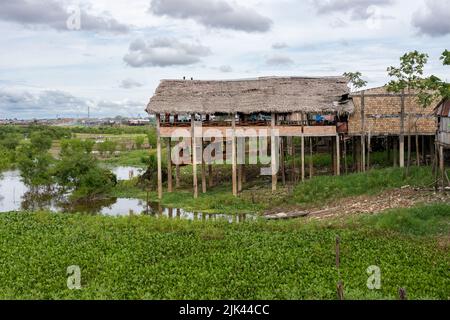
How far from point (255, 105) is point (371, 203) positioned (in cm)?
780

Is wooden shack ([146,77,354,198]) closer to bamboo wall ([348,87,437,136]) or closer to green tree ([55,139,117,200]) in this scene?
bamboo wall ([348,87,437,136])

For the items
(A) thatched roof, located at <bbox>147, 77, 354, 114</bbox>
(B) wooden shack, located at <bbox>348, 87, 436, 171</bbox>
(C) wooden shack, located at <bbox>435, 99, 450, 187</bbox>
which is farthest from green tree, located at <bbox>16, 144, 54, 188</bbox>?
(C) wooden shack, located at <bbox>435, 99, 450, 187</bbox>

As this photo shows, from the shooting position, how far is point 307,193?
2283 cm

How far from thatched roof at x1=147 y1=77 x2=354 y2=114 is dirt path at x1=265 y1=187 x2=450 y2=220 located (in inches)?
209

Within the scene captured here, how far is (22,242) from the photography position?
16.5 m

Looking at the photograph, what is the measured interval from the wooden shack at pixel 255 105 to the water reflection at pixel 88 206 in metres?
1.79

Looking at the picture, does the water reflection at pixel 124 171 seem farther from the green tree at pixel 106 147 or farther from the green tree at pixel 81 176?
the green tree at pixel 81 176

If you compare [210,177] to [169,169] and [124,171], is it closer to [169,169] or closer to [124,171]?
[169,169]

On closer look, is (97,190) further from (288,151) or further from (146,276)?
(146,276)

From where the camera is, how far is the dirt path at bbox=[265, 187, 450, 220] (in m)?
18.3

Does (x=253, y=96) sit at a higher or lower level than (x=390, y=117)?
higher

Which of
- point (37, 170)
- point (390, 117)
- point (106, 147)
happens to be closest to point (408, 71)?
point (390, 117)

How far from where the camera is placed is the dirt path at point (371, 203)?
1828 centimetres
